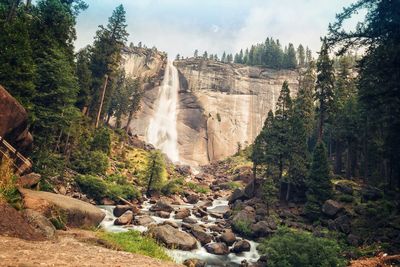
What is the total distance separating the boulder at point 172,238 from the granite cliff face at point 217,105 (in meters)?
67.0

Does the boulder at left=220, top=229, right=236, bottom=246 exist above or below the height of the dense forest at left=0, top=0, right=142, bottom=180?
below

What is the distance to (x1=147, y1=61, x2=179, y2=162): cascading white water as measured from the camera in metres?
94.0

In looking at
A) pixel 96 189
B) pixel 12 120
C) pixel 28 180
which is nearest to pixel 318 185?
pixel 96 189

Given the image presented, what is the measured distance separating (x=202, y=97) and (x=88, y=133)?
65002mm

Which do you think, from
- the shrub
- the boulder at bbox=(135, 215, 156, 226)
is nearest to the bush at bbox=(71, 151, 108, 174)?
the boulder at bbox=(135, 215, 156, 226)

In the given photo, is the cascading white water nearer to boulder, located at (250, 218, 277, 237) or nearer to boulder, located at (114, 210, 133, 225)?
boulder, located at (250, 218, 277, 237)

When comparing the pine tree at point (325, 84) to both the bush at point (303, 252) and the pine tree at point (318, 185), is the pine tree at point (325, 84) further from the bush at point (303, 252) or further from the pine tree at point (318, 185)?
the bush at point (303, 252)

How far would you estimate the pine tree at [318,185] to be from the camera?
34.0m

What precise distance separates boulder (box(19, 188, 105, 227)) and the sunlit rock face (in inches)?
2921

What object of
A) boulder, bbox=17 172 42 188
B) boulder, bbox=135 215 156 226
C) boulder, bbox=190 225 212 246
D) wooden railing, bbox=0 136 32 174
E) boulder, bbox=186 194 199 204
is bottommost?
boulder, bbox=186 194 199 204

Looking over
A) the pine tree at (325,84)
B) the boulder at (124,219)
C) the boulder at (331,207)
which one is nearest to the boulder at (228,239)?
the boulder at (124,219)

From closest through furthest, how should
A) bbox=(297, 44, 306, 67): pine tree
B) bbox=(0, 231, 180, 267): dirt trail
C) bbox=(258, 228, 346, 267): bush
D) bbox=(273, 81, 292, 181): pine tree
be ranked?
bbox=(0, 231, 180, 267): dirt trail → bbox=(258, 228, 346, 267): bush → bbox=(273, 81, 292, 181): pine tree → bbox=(297, 44, 306, 67): pine tree

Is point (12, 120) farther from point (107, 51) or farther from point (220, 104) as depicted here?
point (220, 104)

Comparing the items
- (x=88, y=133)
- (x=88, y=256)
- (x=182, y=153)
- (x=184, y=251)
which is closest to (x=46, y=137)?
(x=184, y=251)
